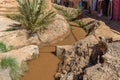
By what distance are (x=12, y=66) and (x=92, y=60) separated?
2.10 m

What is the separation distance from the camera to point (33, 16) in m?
11.9

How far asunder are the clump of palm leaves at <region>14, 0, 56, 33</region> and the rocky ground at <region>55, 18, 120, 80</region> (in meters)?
1.93

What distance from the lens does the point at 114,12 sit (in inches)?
611

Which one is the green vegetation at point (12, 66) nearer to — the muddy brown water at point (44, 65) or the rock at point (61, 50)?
the muddy brown water at point (44, 65)

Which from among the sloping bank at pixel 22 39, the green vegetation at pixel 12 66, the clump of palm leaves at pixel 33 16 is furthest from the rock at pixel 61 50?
the clump of palm leaves at pixel 33 16

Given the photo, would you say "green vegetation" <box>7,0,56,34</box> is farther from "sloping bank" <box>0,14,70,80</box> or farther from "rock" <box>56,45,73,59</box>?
"rock" <box>56,45,73,59</box>

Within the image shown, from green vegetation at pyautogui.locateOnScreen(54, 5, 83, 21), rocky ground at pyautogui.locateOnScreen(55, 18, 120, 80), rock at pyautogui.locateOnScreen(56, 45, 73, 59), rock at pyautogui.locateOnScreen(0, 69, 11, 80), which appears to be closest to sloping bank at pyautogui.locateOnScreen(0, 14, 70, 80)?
rock at pyautogui.locateOnScreen(0, 69, 11, 80)

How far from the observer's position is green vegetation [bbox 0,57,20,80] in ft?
27.5

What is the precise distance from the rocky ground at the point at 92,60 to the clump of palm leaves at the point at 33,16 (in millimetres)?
1934

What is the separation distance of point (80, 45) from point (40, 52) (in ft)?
8.44

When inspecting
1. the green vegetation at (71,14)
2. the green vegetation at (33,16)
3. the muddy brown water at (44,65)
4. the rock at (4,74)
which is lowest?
the muddy brown water at (44,65)

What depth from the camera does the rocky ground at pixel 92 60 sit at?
19.6 feet

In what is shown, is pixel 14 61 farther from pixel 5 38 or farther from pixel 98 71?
pixel 98 71

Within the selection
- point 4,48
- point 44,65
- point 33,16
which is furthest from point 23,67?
point 33,16
